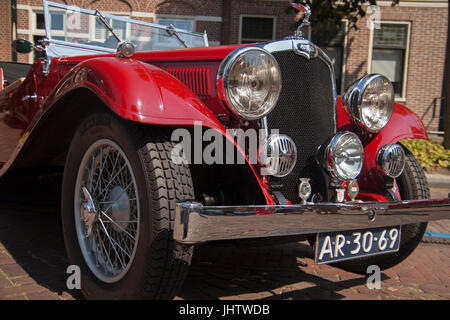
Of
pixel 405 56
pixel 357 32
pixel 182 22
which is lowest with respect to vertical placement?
pixel 405 56

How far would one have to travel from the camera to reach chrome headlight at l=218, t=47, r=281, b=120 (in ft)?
5.64

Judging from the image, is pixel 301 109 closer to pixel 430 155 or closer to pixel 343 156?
pixel 343 156

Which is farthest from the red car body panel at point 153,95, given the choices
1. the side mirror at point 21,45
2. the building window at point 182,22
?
the building window at point 182,22

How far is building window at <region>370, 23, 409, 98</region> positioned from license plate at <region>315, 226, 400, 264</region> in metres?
11.2

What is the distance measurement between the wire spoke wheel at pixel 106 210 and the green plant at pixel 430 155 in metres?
5.92

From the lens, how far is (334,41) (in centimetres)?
1214

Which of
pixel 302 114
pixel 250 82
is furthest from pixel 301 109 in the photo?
pixel 250 82

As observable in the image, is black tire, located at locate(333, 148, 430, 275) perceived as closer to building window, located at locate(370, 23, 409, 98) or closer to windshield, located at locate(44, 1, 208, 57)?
windshield, located at locate(44, 1, 208, 57)

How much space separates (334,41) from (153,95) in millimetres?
11528

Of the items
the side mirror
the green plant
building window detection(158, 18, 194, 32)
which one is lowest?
the green plant

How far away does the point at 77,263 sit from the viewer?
1.97 m

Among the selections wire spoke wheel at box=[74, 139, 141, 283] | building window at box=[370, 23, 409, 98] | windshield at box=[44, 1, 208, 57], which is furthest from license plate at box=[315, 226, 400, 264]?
building window at box=[370, 23, 409, 98]

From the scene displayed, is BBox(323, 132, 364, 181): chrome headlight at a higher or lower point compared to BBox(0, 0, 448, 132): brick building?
lower
